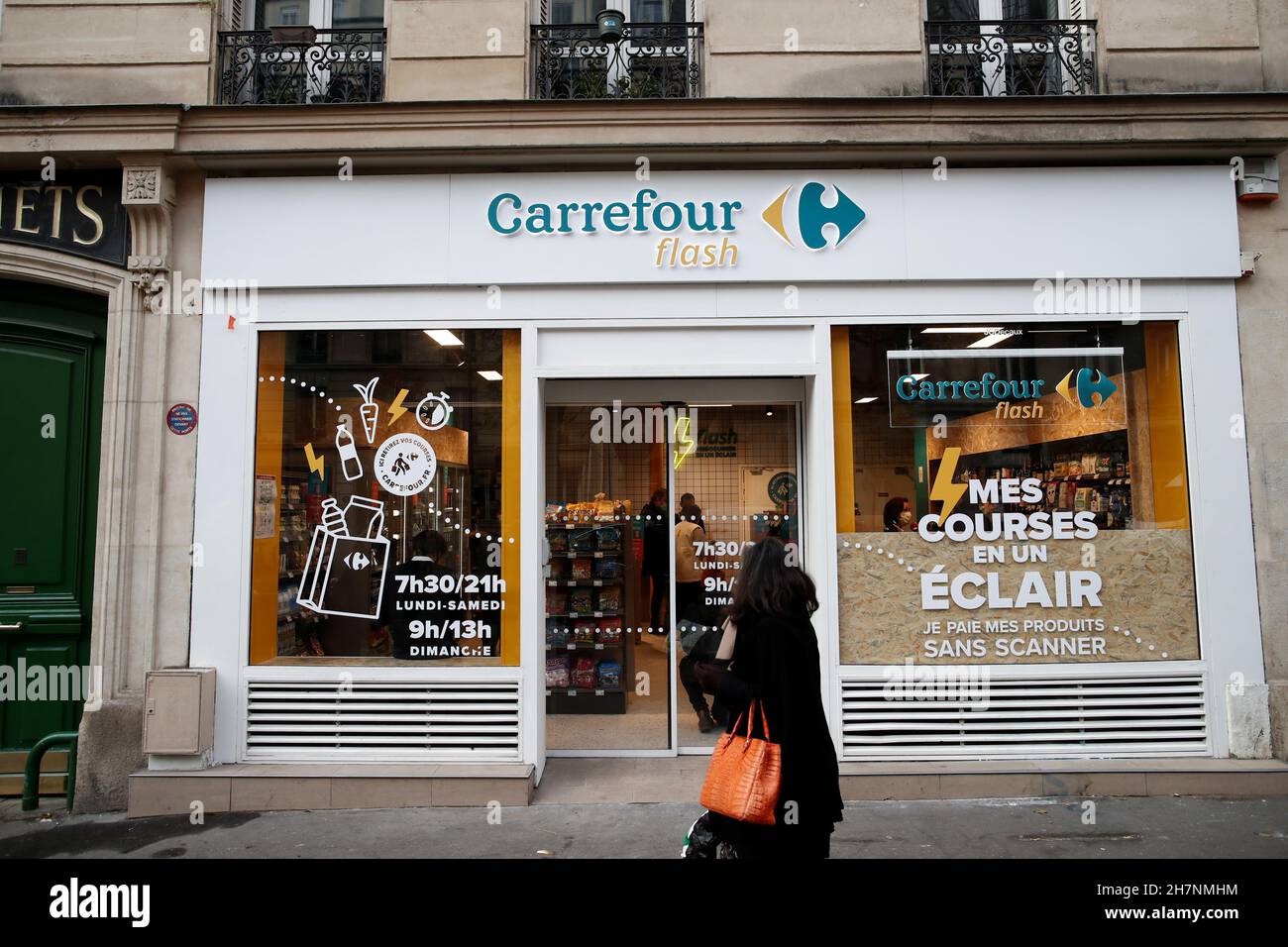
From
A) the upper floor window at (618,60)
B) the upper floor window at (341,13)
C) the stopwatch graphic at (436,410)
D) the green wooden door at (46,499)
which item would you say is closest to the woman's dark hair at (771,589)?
the stopwatch graphic at (436,410)

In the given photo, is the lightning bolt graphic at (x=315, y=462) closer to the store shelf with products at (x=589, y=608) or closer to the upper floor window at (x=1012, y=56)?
the store shelf with products at (x=589, y=608)

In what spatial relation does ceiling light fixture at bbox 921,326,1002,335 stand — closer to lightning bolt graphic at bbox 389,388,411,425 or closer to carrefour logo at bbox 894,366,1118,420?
carrefour logo at bbox 894,366,1118,420

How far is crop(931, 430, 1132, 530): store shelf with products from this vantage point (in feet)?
21.9

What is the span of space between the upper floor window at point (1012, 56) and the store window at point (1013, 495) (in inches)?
78.2

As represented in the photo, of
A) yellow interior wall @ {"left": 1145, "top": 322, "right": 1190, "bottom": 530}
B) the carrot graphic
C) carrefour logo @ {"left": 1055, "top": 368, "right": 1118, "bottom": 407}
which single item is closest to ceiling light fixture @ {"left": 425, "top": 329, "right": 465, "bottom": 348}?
the carrot graphic

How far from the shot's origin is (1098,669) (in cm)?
637

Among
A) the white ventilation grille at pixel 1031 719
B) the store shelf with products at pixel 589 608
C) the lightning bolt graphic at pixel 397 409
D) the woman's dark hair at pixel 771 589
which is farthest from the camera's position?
the store shelf with products at pixel 589 608

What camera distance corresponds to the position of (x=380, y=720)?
641 cm

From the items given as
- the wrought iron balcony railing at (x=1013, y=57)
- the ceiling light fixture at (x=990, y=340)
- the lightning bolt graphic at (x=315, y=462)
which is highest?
the wrought iron balcony railing at (x=1013, y=57)

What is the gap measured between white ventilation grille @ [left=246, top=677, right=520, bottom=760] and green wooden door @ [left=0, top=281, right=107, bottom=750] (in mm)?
1646

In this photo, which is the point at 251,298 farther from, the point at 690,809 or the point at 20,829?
the point at 690,809

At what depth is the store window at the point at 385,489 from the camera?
6641 mm

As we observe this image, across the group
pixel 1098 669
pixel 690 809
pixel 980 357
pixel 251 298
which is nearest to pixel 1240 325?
pixel 980 357

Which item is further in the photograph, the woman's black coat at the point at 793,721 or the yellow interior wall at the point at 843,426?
the yellow interior wall at the point at 843,426
